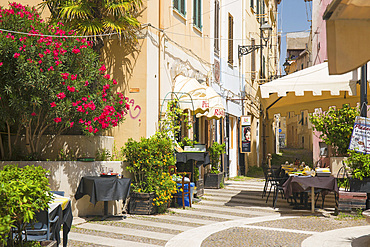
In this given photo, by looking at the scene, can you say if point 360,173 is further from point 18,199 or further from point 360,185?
point 18,199

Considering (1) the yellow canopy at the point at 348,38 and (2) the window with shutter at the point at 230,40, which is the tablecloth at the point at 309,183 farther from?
(2) the window with shutter at the point at 230,40

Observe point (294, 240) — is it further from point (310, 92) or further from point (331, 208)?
point (310, 92)

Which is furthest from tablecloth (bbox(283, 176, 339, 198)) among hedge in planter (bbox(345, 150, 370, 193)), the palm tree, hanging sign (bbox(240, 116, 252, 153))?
hanging sign (bbox(240, 116, 252, 153))

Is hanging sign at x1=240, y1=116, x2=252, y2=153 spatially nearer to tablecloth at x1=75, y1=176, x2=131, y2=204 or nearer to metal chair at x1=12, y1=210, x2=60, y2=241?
tablecloth at x1=75, y1=176, x2=131, y2=204

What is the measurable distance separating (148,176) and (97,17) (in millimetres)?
3978

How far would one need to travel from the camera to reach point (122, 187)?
9.86 meters

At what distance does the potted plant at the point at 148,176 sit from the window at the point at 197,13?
246 inches

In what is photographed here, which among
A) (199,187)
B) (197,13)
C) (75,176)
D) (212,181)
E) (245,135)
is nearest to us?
(75,176)

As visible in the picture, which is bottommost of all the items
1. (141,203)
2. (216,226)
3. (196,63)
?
(216,226)

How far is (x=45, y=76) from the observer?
8.59 meters

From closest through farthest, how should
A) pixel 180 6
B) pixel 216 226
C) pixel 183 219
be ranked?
pixel 216 226 < pixel 183 219 < pixel 180 6

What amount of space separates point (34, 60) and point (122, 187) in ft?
10.2

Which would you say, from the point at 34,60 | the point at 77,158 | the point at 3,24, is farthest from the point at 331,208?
the point at 3,24

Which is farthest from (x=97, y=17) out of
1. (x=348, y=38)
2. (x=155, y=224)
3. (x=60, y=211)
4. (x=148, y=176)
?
(x=348, y=38)
